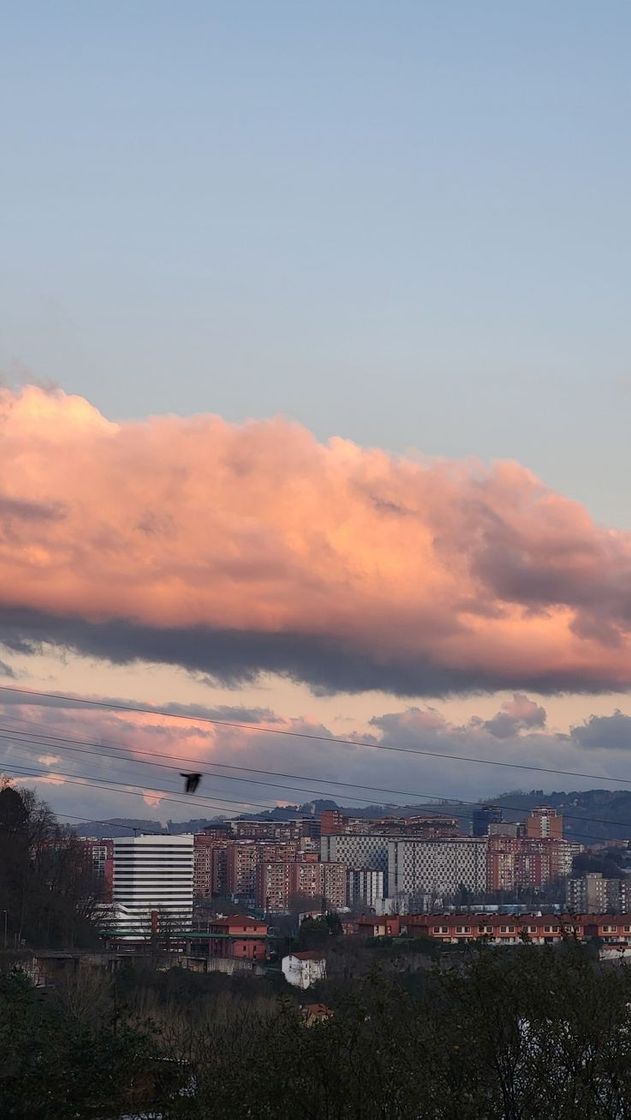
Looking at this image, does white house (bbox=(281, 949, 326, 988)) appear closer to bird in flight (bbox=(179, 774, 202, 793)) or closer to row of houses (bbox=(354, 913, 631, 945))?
row of houses (bbox=(354, 913, 631, 945))

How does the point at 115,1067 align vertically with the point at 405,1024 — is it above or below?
below

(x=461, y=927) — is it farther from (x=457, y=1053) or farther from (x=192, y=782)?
(x=457, y=1053)

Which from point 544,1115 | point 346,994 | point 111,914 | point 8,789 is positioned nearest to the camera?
point 544,1115

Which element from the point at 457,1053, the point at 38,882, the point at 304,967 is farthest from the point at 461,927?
the point at 457,1053

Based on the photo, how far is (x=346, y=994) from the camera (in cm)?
2161

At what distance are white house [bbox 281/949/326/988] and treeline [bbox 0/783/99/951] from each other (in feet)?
38.2

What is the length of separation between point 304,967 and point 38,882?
16969mm

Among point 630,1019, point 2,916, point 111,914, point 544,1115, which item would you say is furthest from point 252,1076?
point 111,914

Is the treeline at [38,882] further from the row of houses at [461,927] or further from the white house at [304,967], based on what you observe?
the row of houses at [461,927]

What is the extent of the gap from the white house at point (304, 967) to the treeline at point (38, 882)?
11.6 metres

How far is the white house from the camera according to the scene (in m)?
82.8

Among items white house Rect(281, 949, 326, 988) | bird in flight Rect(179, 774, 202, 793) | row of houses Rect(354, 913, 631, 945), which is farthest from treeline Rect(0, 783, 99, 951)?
bird in flight Rect(179, 774, 202, 793)

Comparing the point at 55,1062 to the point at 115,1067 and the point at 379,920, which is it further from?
the point at 379,920

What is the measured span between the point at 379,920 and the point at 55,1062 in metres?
82.5
